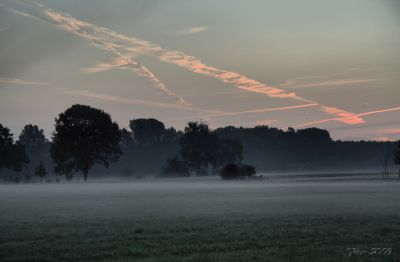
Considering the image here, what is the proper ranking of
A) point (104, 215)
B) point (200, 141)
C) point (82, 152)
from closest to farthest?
point (104, 215)
point (82, 152)
point (200, 141)

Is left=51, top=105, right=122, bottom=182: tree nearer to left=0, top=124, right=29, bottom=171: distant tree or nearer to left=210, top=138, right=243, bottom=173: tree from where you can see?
left=0, top=124, right=29, bottom=171: distant tree

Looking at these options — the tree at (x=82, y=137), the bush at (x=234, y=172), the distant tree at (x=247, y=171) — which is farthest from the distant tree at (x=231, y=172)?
the tree at (x=82, y=137)

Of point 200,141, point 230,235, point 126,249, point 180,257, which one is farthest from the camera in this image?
point 200,141

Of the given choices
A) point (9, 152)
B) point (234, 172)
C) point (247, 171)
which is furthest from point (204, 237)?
point (9, 152)

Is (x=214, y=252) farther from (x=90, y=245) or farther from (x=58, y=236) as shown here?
(x=58, y=236)

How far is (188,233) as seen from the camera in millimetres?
22328

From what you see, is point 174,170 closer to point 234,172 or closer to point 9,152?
point 234,172

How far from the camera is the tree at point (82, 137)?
12600 centimetres

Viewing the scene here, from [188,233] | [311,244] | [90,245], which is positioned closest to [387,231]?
[311,244]

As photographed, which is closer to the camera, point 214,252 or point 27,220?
point 214,252

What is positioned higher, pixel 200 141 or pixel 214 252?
pixel 200 141

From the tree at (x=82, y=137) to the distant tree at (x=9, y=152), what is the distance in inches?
699

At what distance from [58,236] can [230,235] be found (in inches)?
292

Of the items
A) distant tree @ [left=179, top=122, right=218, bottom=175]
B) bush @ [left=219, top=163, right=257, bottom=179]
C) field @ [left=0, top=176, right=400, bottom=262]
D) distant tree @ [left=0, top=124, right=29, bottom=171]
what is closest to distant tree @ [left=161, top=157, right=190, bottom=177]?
distant tree @ [left=179, top=122, right=218, bottom=175]
